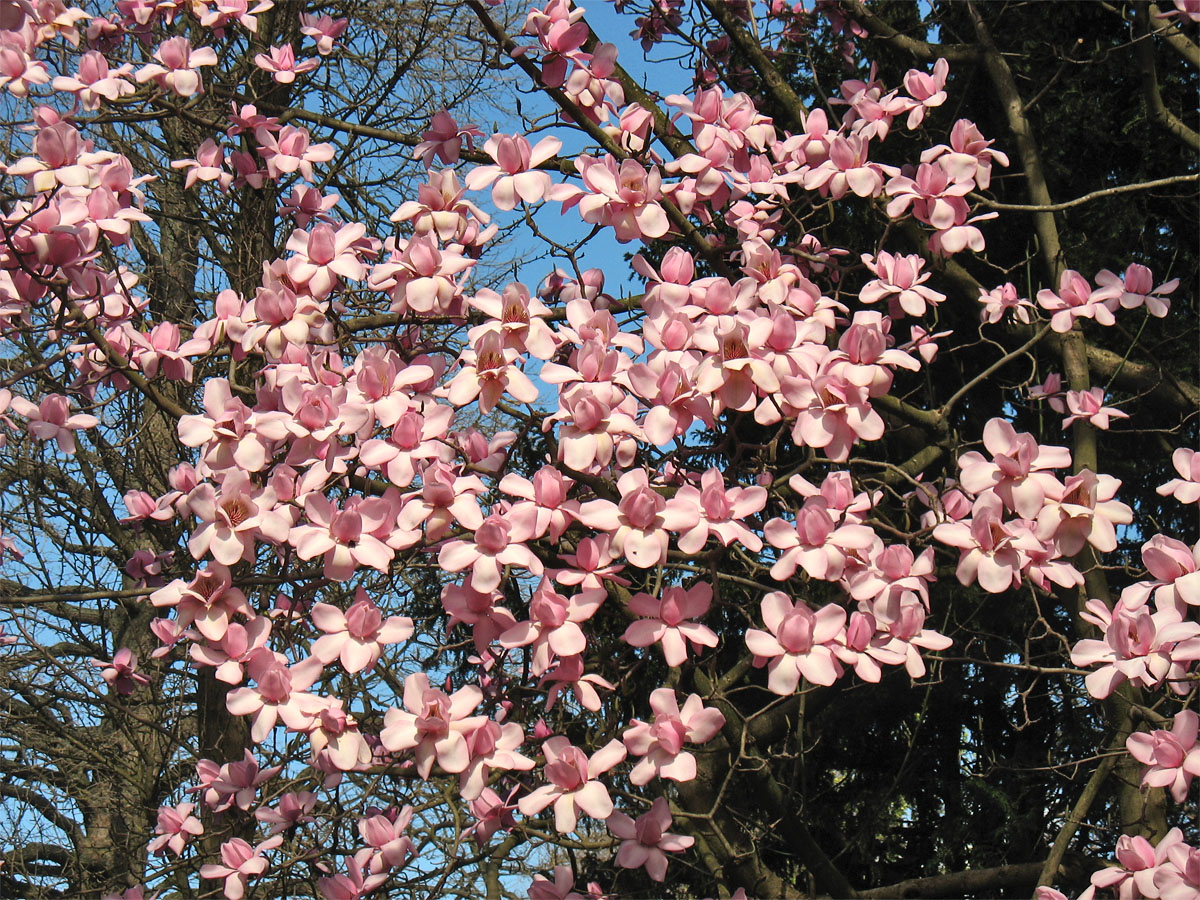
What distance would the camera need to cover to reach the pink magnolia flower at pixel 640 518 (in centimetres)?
184

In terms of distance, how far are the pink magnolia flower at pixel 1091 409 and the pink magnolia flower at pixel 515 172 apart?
2143 mm

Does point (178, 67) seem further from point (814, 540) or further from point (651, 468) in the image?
point (814, 540)

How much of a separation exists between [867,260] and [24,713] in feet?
16.7

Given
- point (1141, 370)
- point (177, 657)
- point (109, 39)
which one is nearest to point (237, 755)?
point (177, 657)

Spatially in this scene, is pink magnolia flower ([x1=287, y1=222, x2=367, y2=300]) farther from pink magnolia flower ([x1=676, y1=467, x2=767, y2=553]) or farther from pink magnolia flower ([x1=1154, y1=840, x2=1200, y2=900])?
pink magnolia flower ([x1=1154, y1=840, x2=1200, y2=900])

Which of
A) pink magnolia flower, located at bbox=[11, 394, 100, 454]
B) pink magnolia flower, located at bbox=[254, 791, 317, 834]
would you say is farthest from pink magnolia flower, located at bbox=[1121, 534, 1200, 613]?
pink magnolia flower, located at bbox=[11, 394, 100, 454]

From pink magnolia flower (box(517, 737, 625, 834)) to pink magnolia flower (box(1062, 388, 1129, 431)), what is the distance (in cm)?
233

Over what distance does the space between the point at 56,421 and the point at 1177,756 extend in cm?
282

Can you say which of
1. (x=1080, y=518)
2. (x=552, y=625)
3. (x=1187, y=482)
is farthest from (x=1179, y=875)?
(x=552, y=625)

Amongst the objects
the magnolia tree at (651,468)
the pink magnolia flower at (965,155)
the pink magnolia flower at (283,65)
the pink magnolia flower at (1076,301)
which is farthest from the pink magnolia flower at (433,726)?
the pink magnolia flower at (283,65)

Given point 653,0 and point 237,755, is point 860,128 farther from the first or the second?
point 237,755

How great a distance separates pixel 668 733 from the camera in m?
1.83

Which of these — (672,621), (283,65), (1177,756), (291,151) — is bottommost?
(1177,756)

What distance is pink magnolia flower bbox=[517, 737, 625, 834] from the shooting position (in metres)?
1.82
